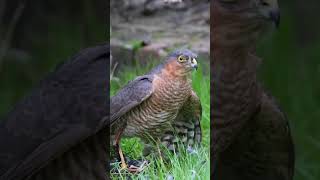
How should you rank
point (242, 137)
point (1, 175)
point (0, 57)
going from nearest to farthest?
point (1, 175) < point (242, 137) < point (0, 57)

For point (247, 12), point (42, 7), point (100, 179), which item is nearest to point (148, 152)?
point (100, 179)

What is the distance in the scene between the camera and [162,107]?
162cm

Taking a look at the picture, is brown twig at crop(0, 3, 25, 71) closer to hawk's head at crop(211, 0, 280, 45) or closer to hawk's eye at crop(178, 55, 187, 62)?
hawk's head at crop(211, 0, 280, 45)

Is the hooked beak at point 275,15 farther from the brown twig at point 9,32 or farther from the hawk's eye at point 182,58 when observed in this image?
the brown twig at point 9,32

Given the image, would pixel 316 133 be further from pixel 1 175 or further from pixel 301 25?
pixel 1 175

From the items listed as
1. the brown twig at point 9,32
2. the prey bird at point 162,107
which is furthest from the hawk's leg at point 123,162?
the brown twig at point 9,32

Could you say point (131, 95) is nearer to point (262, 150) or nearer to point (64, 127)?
point (64, 127)

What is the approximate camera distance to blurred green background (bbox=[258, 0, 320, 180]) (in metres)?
2.25

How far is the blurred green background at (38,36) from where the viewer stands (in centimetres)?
182

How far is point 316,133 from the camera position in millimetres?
2453

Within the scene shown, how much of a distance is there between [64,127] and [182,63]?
32cm

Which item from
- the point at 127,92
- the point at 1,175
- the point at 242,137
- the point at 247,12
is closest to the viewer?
the point at 127,92

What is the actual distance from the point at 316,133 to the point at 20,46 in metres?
1.01

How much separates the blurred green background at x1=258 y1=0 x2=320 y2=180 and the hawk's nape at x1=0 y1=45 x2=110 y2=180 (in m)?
0.61
